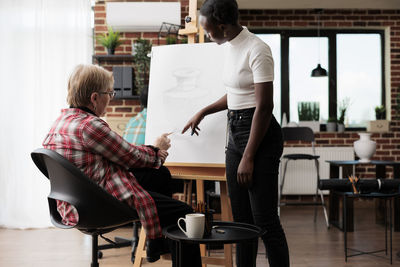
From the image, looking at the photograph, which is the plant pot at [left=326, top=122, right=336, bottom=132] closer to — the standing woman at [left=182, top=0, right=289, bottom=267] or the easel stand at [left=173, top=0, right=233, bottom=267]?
the easel stand at [left=173, top=0, right=233, bottom=267]

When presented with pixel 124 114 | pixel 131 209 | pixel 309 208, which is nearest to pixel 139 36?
pixel 124 114

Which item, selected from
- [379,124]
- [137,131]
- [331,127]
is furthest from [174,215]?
[379,124]

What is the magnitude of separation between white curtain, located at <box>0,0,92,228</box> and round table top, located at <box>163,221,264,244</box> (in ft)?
10.4

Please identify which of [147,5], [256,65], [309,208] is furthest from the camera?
[309,208]

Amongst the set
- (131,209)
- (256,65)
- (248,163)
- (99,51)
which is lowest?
(131,209)

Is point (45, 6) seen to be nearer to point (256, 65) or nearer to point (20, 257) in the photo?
point (20, 257)

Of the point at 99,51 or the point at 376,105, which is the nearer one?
the point at 99,51

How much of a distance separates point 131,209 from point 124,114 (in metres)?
3.05

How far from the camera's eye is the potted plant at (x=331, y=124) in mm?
5840

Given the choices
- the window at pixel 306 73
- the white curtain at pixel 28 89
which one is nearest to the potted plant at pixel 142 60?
the white curtain at pixel 28 89

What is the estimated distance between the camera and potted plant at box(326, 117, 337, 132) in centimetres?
584

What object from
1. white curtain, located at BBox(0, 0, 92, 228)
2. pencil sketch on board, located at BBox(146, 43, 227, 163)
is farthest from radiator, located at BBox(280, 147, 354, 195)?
pencil sketch on board, located at BBox(146, 43, 227, 163)

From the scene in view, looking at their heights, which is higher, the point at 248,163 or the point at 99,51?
the point at 99,51

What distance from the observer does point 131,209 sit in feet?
5.80
